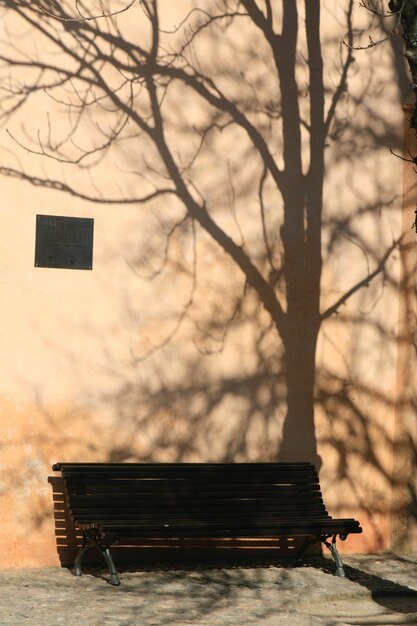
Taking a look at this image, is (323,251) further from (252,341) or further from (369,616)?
(369,616)

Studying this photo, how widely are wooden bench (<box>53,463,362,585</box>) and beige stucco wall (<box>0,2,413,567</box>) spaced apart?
22 cm

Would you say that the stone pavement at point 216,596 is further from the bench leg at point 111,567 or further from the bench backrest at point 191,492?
the bench backrest at point 191,492

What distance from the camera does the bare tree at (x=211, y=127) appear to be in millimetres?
8266

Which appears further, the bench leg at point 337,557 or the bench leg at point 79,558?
the bench leg at point 337,557

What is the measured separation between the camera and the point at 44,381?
26.7ft

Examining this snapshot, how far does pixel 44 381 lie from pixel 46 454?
510 mm

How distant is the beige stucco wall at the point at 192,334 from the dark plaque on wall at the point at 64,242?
2.3 inches

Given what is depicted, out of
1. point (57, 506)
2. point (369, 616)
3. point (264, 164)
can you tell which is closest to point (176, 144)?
point (264, 164)

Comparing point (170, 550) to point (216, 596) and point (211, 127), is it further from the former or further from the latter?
point (211, 127)

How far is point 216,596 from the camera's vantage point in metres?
7.43

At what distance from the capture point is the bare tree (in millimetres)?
8266

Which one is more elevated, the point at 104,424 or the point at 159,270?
the point at 159,270

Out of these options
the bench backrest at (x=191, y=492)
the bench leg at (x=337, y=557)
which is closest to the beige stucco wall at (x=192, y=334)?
the bench backrest at (x=191, y=492)

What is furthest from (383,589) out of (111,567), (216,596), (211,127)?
(211,127)
